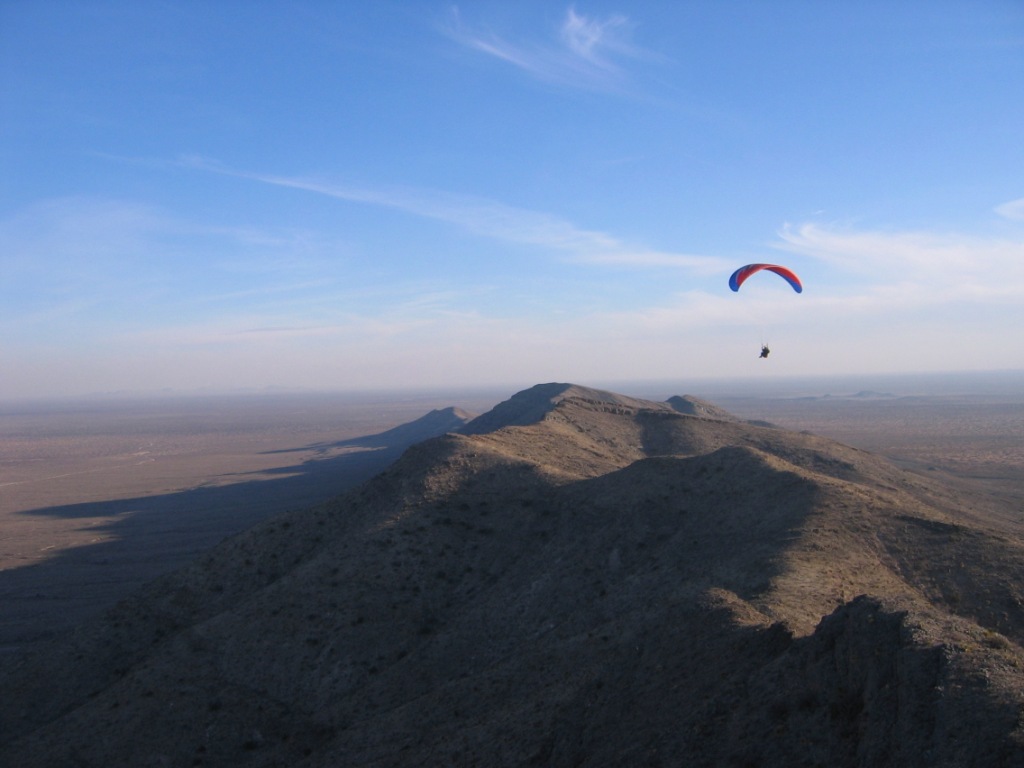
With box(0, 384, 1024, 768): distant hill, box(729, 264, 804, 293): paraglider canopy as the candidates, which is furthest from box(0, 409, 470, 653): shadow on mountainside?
box(729, 264, 804, 293): paraglider canopy

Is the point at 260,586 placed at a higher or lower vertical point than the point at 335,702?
higher

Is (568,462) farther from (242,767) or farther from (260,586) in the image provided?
(242,767)

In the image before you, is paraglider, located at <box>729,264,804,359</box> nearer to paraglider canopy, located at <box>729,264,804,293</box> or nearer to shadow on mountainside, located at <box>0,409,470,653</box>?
paraglider canopy, located at <box>729,264,804,293</box>

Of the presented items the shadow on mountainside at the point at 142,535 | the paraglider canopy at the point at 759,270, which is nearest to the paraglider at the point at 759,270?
the paraglider canopy at the point at 759,270

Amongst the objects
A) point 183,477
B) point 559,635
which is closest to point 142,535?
point 183,477

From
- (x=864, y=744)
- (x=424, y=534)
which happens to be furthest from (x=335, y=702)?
(x=864, y=744)

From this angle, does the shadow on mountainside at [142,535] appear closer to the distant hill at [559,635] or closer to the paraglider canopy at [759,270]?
the distant hill at [559,635]

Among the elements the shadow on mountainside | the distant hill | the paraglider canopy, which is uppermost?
the paraglider canopy
